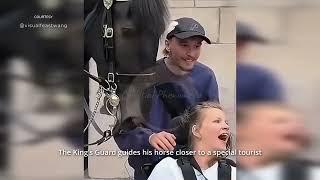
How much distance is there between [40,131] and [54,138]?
95 mm

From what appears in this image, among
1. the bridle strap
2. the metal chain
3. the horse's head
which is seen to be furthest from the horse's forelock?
the metal chain

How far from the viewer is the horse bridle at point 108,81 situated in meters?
3.01

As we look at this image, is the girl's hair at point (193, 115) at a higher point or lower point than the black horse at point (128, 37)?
lower

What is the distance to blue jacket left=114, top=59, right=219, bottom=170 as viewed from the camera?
301cm

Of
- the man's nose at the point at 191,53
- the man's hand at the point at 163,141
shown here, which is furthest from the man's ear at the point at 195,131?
the man's nose at the point at 191,53

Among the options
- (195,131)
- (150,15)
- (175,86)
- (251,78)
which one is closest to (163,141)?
(195,131)

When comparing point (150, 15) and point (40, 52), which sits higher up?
point (150, 15)

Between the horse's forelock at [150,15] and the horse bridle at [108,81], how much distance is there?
15 cm

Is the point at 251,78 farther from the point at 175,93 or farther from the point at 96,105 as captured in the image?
the point at 96,105

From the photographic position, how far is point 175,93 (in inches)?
119

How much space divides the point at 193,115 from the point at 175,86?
205mm

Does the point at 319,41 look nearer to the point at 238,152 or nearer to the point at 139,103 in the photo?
the point at 238,152

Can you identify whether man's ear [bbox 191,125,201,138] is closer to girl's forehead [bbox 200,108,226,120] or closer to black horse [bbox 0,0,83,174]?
girl's forehead [bbox 200,108,226,120]

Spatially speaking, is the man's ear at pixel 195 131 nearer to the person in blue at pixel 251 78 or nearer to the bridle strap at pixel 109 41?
the person in blue at pixel 251 78
